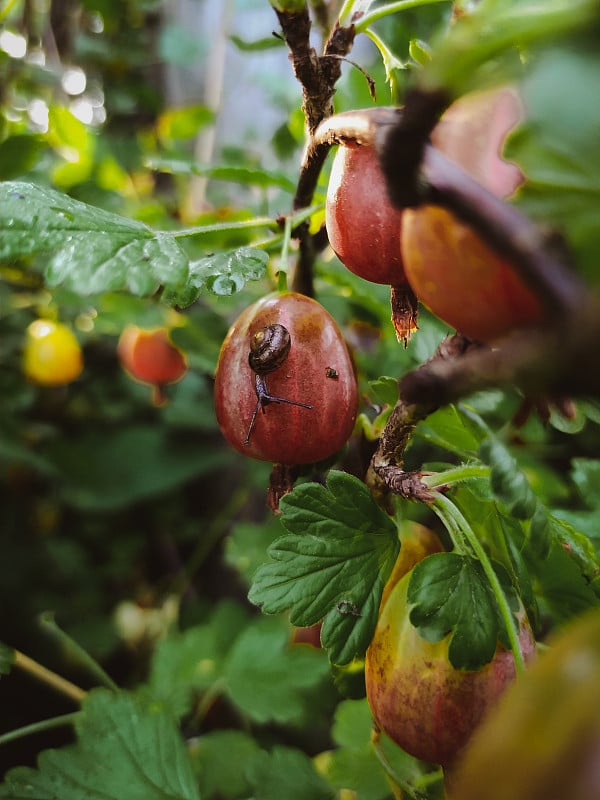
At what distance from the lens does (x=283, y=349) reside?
1.49 ft

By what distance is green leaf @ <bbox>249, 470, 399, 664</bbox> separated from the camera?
1.53ft

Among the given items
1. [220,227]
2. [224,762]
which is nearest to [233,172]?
[220,227]

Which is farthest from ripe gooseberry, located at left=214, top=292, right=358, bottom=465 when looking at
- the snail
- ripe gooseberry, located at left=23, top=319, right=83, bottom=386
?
ripe gooseberry, located at left=23, top=319, right=83, bottom=386

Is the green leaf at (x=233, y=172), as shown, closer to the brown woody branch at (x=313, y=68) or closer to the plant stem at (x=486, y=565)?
the brown woody branch at (x=313, y=68)

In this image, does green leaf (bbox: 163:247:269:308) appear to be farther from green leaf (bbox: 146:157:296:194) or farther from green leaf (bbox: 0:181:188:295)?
green leaf (bbox: 146:157:296:194)

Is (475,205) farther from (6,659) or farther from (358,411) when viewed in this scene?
(6,659)

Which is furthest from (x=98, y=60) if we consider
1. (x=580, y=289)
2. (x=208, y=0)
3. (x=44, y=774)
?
(x=580, y=289)

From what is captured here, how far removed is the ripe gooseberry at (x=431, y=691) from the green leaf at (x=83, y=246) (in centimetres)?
31

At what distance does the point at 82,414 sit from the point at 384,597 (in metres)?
1.22

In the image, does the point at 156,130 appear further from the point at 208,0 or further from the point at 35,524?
the point at 35,524

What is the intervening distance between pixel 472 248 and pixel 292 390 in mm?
208

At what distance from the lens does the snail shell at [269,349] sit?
0.45m

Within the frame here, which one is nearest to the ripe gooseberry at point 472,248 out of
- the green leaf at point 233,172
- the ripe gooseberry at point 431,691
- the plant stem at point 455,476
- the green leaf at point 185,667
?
the plant stem at point 455,476

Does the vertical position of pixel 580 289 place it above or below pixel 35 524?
above
